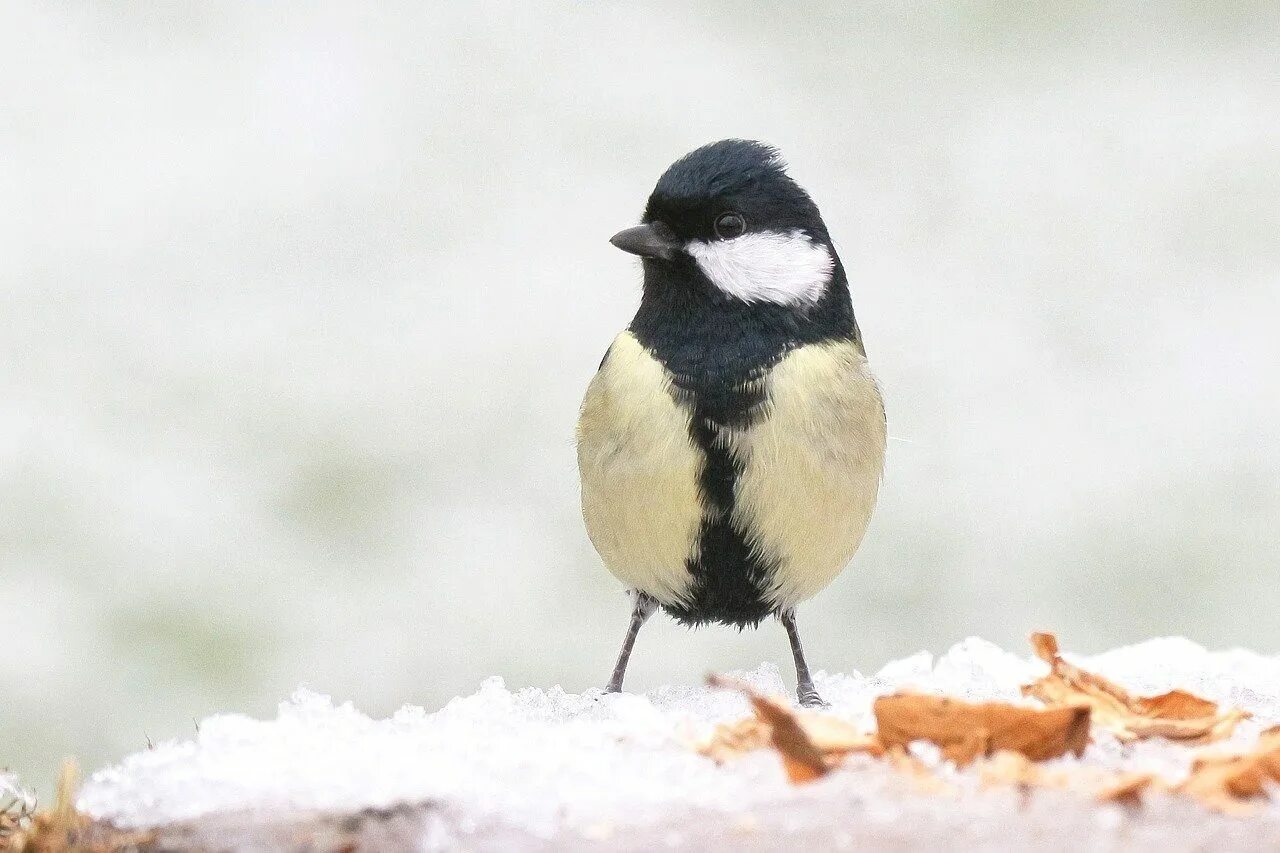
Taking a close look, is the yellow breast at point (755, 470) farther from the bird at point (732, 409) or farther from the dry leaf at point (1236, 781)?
the dry leaf at point (1236, 781)

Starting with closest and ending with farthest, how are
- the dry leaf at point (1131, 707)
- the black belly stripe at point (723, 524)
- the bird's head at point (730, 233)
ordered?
the dry leaf at point (1131, 707)
the black belly stripe at point (723, 524)
the bird's head at point (730, 233)

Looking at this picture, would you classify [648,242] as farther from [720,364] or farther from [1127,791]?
[1127,791]

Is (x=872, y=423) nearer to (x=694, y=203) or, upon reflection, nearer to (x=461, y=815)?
(x=694, y=203)

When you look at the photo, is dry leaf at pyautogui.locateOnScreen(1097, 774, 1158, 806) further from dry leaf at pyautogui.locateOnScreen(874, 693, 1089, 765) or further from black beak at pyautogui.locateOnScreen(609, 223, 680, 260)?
black beak at pyautogui.locateOnScreen(609, 223, 680, 260)

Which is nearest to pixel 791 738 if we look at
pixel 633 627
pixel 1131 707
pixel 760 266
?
pixel 1131 707

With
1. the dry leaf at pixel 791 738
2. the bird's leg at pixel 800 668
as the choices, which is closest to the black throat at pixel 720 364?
the bird's leg at pixel 800 668

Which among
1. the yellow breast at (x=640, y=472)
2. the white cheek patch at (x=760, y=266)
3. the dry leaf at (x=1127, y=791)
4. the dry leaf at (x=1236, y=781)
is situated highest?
the white cheek patch at (x=760, y=266)
